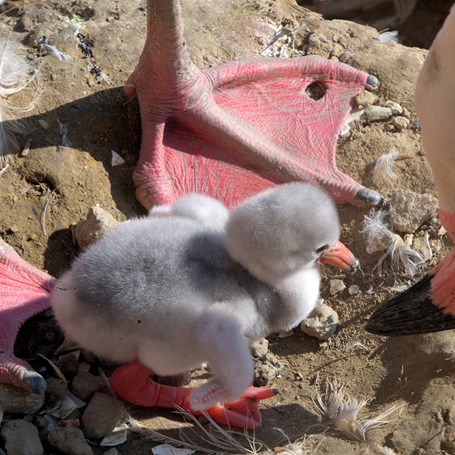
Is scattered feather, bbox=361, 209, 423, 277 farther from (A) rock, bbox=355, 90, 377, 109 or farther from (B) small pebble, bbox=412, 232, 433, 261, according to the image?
(A) rock, bbox=355, 90, 377, 109

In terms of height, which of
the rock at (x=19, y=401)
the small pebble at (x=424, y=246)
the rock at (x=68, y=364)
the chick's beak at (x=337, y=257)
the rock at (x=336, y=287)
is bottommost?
the rock at (x=68, y=364)

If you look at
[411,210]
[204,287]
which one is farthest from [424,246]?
[204,287]

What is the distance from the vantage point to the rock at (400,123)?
4473 mm

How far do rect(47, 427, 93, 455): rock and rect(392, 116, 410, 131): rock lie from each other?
80.4 inches

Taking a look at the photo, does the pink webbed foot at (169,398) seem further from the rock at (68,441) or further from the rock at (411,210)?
the rock at (411,210)

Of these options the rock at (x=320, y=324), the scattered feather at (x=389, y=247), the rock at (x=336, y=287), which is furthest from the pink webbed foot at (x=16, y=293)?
the scattered feather at (x=389, y=247)

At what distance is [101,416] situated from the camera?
11.0 feet

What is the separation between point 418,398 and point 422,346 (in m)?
0.26

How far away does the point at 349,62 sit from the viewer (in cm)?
474

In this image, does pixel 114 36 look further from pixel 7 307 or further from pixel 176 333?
pixel 176 333

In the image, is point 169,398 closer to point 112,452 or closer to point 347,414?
point 112,452

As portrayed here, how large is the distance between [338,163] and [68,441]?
5.89 ft

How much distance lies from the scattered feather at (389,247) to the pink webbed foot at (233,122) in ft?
0.32

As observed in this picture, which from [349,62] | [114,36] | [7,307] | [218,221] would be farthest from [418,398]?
[114,36]
